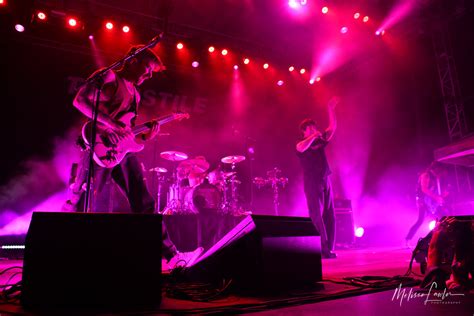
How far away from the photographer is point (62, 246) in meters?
1.77

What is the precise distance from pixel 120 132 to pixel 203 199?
11.2 feet

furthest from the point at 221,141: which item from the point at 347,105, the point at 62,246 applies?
the point at 62,246

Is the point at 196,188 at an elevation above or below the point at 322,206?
above

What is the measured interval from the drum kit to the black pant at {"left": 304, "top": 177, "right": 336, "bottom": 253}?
6.40 ft

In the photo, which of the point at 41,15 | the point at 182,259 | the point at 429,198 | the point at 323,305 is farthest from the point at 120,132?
the point at 429,198

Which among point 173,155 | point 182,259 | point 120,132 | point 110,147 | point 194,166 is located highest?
point 173,155

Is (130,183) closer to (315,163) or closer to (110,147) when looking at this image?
(110,147)

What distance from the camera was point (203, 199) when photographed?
7191mm

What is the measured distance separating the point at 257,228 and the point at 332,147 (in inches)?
349

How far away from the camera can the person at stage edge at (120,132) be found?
3803 mm

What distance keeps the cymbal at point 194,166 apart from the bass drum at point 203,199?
24.6 inches

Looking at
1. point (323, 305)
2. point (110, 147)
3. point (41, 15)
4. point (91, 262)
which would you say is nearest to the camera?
point (91, 262)

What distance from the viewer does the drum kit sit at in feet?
23.3

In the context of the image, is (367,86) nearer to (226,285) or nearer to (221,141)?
(221,141)
